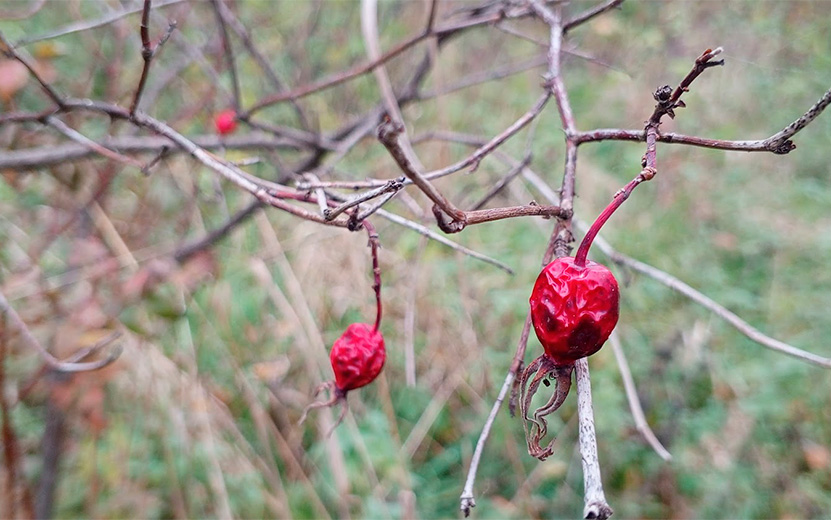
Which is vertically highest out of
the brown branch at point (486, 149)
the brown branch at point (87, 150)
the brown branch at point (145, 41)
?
the brown branch at point (87, 150)

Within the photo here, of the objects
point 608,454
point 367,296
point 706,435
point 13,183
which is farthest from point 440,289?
point 13,183

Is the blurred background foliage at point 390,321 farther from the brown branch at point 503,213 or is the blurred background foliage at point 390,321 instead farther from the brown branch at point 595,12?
the brown branch at point 503,213

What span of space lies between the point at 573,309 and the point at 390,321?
1790mm

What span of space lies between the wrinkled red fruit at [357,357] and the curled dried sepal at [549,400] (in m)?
0.31

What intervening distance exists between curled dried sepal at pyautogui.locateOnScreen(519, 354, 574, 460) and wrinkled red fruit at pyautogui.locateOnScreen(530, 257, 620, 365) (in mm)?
11

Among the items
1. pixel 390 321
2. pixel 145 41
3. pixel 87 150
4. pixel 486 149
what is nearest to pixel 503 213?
pixel 486 149

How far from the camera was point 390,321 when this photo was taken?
2225 millimetres

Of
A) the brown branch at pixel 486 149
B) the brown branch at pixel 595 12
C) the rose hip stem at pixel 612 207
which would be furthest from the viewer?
the brown branch at pixel 595 12

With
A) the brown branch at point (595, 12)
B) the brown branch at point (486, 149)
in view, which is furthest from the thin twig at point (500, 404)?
the brown branch at point (595, 12)

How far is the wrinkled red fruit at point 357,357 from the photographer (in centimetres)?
78

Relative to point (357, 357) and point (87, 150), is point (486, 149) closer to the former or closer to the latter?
point (357, 357)

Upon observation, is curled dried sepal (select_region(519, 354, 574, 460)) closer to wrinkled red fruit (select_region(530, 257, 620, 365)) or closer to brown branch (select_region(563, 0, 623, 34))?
wrinkled red fruit (select_region(530, 257, 620, 365))

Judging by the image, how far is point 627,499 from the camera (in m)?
1.67

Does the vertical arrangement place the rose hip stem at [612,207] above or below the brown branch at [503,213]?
above
